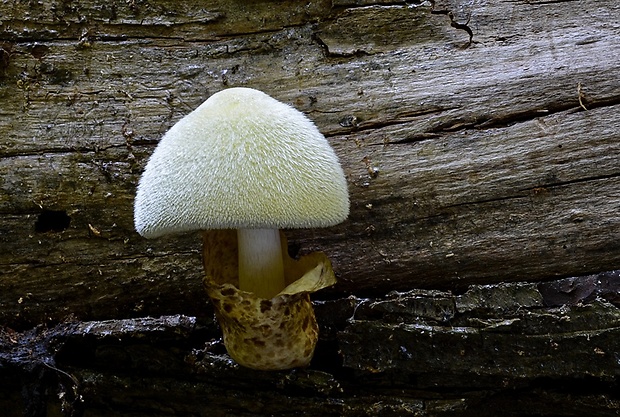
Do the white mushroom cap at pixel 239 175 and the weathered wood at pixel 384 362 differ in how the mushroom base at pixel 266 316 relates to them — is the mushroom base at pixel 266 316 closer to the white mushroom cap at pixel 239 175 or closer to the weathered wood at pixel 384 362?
the weathered wood at pixel 384 362

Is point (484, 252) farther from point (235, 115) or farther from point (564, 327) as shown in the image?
point (235, 115)

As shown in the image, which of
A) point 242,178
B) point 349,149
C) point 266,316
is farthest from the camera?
point 349,149

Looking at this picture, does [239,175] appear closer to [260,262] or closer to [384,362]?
[260,262]

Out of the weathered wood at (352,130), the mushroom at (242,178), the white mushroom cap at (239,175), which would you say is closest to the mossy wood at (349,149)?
the weathered wood at (352,130)

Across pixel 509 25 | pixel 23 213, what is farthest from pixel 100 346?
pixel 509 25

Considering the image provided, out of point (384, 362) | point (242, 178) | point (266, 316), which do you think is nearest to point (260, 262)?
point (266, 316)

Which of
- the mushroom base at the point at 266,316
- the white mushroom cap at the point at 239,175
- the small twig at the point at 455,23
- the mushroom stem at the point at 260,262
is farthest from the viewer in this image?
the small twig at the point at 455,23
